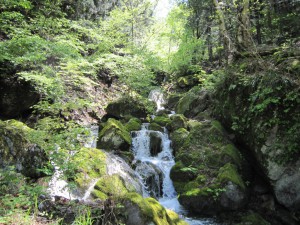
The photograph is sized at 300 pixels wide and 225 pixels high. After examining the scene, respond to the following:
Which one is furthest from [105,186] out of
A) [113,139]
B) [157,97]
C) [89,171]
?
[157,97]

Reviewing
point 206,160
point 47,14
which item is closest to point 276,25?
point 206,160

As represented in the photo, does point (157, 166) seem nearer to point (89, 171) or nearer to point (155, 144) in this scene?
point (155, 144)

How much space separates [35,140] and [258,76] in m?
6.98

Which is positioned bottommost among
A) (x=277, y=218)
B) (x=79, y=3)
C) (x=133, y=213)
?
(x=277, y=218)

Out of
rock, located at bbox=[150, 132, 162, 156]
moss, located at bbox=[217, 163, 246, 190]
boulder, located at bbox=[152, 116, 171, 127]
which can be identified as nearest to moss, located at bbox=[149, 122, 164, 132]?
boulder, located at bbox=[152, 116, 171, 127]

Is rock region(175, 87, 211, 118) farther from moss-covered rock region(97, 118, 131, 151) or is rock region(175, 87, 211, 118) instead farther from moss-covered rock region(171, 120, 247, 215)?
moss-covered rock region(97, 118, 131, 151)

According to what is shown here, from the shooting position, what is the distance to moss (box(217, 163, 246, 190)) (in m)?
8.22

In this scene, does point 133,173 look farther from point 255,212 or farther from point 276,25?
point 276,25

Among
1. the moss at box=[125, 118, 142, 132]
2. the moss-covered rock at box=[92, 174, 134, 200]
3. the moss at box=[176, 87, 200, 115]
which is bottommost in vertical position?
the moss-covered rock at box=[92, 174, 134, 200]

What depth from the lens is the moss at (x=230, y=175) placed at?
A: 27.0 feet

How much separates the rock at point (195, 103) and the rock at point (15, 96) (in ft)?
26.8

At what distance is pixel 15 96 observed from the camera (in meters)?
11.2

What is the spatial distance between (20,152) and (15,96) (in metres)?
6.04

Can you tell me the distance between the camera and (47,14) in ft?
46.8
